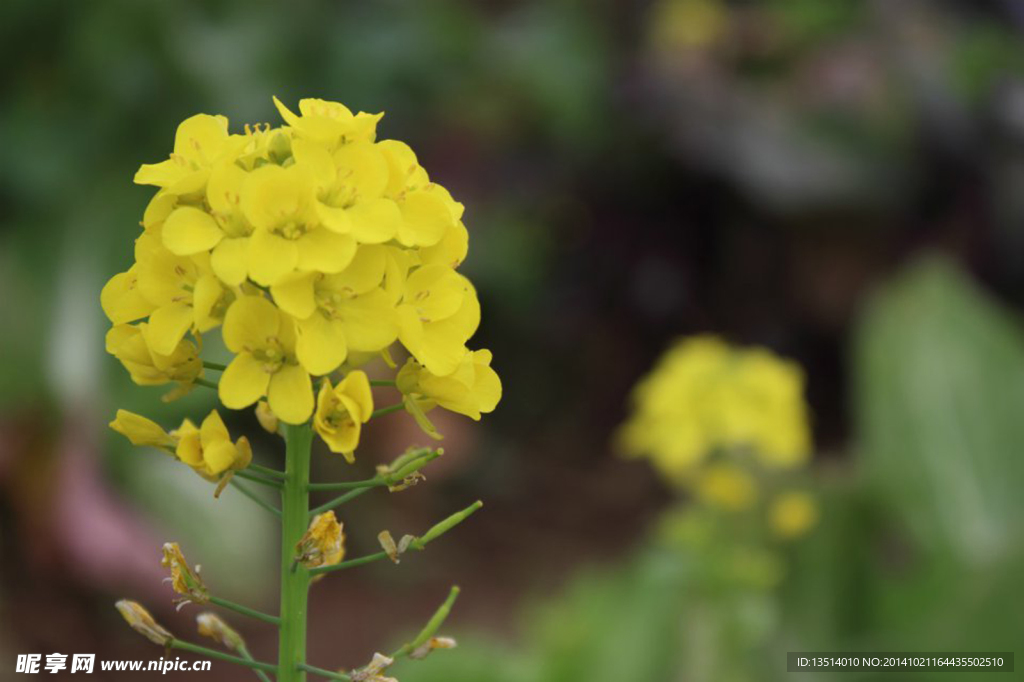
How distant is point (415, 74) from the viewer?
115 inches

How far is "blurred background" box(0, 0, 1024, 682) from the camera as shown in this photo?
1.96 meters

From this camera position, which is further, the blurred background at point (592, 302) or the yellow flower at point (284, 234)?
the blurred background at point (592, 302)

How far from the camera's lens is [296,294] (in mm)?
583

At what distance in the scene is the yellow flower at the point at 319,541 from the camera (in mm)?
613

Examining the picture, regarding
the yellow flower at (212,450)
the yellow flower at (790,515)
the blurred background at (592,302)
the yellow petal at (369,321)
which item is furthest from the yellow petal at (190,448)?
the yellow flower at (790,515)

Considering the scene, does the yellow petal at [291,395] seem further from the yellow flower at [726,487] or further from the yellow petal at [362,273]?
the yellow flower at [726,487]

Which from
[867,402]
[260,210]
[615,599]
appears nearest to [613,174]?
[867,402]

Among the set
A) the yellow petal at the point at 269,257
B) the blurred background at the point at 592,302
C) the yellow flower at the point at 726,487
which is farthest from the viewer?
the blurred background at the point at 592,302

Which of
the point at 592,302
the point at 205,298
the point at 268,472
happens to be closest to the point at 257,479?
the point at 268,472

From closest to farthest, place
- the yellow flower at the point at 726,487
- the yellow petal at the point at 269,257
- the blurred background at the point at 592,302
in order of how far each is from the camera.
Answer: the yellow petal at the point at 269,257, the yellow flower at the point at 726,487, the blurred background at the point at 592,302

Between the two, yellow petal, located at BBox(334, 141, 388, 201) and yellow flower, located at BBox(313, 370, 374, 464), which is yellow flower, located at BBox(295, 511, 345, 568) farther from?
yellow petal, located at BBox(334, 141, 388, 201)

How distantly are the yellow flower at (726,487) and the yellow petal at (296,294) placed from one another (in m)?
1.08

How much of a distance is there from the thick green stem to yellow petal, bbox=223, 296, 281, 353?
2.4 inches

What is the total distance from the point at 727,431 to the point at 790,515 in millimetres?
143
